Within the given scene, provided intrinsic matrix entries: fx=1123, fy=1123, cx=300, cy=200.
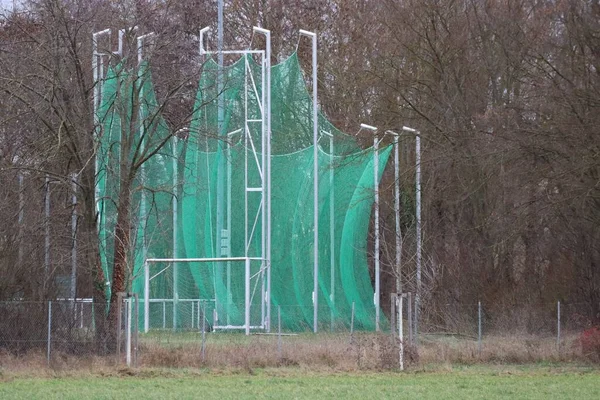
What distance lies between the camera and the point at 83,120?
80.0 ft

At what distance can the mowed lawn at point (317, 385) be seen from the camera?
17.7m

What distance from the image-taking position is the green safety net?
100 feet

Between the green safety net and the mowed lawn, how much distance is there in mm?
8268

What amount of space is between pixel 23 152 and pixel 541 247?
16.9 metres

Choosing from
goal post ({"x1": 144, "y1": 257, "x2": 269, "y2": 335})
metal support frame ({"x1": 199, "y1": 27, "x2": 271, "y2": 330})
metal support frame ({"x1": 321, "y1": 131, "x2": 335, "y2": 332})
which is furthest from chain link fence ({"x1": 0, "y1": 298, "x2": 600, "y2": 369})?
metal support frame ({"x1": 321, "y1": 131, "x2": 335, "y2": 332})

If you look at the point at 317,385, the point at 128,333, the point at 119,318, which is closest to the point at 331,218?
the point at 128,333

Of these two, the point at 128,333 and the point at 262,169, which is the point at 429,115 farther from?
the point at 128,333

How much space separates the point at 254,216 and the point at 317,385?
13128 mm

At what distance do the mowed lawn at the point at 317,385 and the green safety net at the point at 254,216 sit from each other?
827 centimetres

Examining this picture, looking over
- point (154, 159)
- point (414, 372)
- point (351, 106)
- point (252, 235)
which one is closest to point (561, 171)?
point (414, 372)

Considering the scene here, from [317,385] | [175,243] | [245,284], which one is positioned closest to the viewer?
[317,385]

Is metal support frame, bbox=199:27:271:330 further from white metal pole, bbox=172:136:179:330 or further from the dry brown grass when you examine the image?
the dry brown grass

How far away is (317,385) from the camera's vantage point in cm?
1955

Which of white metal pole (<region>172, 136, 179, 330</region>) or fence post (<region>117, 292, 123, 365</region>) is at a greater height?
white metal pole (<region>172, 136, 179, 330</region>)
